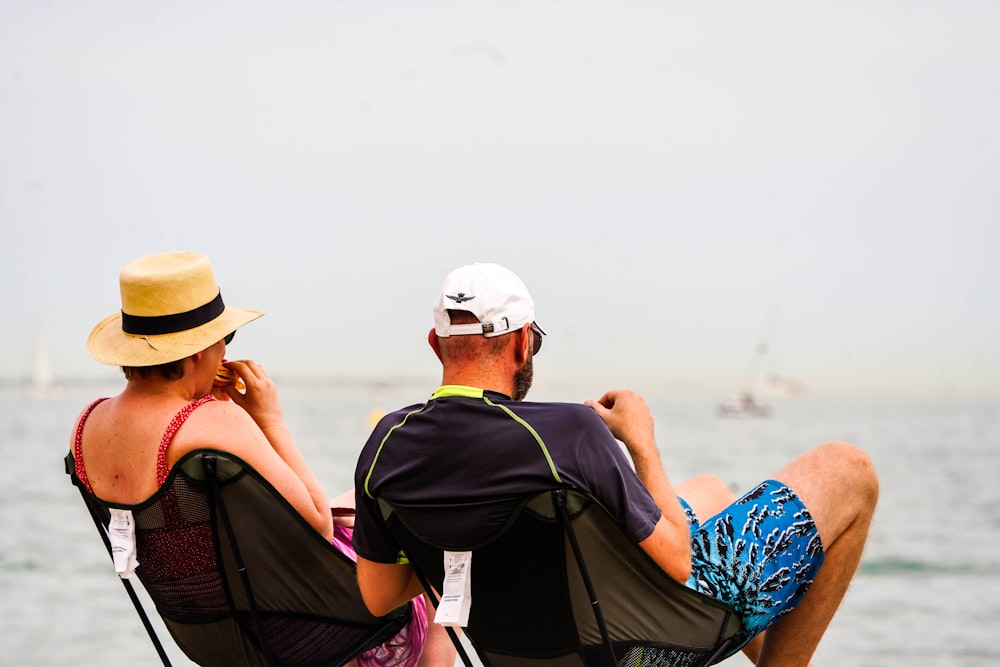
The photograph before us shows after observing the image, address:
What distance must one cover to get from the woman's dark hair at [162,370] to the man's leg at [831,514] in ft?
4.48

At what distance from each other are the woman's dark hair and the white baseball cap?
73 cm

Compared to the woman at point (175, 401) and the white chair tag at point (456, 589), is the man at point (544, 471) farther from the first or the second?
the woman at point (175, 401)

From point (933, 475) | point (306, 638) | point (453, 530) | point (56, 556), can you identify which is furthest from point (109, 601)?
point (933, 475)

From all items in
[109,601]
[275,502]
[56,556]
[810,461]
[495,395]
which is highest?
[495,395]

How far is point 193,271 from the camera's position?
2.64 meters

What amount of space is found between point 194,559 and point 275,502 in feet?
0.81

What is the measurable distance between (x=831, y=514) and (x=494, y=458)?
86cm

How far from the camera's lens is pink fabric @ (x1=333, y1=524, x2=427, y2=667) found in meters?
2.81

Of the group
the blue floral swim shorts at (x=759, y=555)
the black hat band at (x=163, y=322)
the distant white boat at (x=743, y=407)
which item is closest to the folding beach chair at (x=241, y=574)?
the black hat band at (x=163, y=322)

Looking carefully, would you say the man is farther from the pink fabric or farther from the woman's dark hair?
the woman's dark hair

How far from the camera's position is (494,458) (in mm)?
2057

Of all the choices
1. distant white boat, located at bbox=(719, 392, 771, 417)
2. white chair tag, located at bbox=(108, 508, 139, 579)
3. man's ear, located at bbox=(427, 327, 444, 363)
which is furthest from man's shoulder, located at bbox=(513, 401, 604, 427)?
distant white boat, located at bbox=(719, 392, 771, 417)

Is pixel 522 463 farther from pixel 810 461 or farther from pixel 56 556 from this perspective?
pixel 56 556

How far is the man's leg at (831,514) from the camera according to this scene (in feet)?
8.14
